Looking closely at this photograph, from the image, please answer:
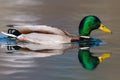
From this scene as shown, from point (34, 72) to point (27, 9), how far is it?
6.98 meters

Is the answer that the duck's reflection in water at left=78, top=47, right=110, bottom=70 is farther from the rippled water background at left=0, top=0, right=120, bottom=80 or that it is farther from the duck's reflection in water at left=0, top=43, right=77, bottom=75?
the duck's reflection in water at left=0, top=43, right=77, bottom=75

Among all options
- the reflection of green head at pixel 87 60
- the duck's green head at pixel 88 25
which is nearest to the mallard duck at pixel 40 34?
the duck's green head at pixel 88 25

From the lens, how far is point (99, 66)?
985 centimetres

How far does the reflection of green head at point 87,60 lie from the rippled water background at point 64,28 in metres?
0.08

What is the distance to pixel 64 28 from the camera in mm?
13188

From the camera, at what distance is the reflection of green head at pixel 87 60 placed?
9.94 meters

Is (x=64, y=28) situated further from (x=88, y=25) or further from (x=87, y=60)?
(x=87, y=60)

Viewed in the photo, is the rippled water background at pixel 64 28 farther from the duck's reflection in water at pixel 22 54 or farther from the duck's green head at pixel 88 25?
the duck's green head at pixel 88 25

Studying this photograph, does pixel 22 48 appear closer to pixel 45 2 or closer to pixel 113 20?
pixel 113 20

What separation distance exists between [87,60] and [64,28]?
114 inches

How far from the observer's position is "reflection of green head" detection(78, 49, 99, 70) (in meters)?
9.94

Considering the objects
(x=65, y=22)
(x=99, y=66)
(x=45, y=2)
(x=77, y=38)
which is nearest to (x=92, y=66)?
(x=99, y=66)

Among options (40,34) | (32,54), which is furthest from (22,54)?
(40,34)

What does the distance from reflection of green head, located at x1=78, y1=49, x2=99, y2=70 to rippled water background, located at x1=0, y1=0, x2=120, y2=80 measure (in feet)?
0.27
